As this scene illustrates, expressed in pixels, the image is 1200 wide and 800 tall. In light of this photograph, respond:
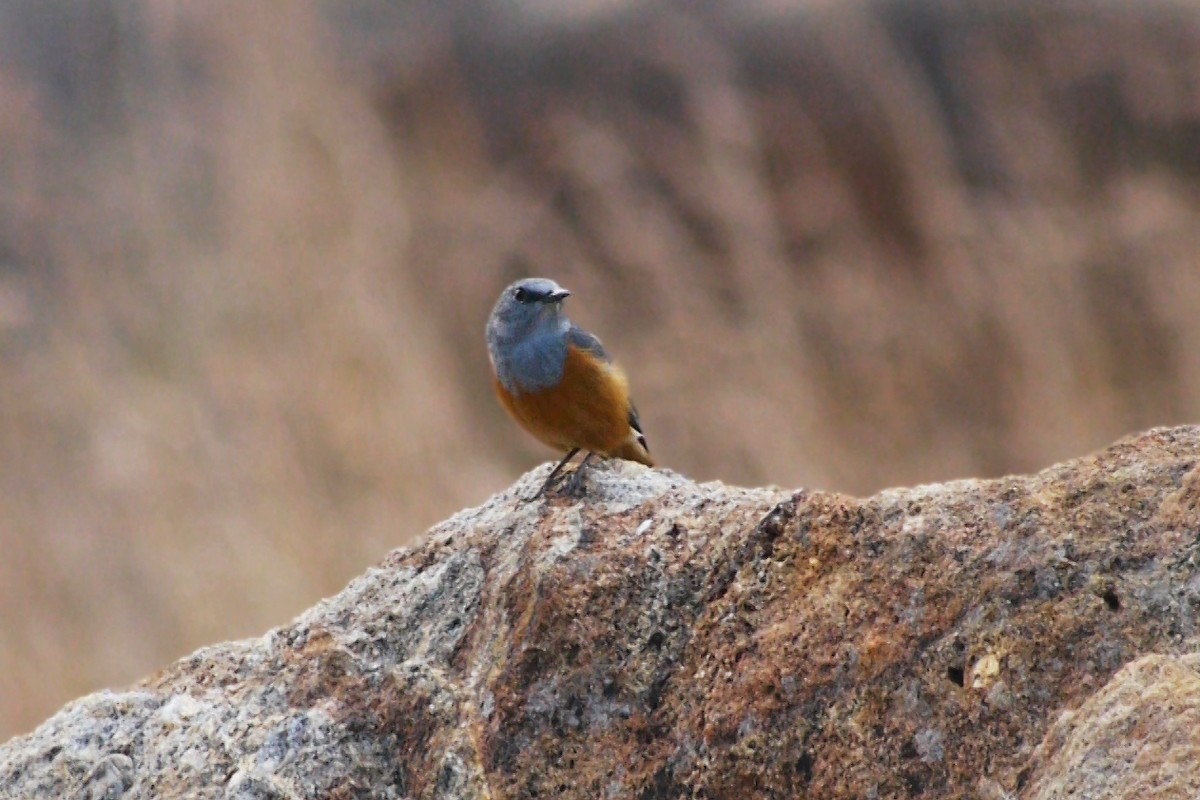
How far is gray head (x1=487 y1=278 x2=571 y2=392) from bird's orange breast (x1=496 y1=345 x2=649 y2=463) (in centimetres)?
4

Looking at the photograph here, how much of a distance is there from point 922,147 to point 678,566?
19.8 m

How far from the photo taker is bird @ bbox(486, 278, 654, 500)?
20.5ft

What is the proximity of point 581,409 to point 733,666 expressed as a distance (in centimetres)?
212

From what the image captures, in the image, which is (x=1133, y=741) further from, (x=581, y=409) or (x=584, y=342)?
(x=584, y=342)

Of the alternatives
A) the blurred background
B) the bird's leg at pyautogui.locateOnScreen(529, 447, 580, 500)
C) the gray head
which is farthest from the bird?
the blurred background

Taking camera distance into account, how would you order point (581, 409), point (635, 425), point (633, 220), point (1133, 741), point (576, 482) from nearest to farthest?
point (1133, 741), point (576, 482), point (581, 409), point (635, 425), point (633, 220)

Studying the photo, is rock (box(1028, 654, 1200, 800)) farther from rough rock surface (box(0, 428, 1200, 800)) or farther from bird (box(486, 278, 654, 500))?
bird (box(486, 278, 654, 500))

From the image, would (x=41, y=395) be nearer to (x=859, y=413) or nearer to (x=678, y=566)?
(x=859, y=413)

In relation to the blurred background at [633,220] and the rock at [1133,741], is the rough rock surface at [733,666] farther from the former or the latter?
the blurred background at [633,220]

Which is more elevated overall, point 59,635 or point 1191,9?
point 1191,9

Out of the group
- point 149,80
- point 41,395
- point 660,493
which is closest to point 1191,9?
point 149,80

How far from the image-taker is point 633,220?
23.3m

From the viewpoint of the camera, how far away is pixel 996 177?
2386 centimetres

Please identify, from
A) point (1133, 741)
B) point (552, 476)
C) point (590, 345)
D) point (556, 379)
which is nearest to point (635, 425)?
point (590, 345)
